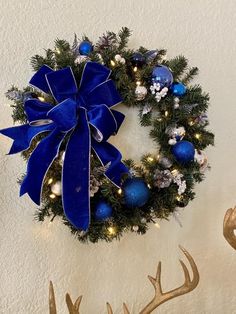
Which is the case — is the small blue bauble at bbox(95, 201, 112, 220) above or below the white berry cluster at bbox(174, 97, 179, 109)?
below

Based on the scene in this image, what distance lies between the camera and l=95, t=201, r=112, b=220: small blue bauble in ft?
2.63

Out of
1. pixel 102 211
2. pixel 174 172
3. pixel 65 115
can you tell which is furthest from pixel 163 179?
pixel 65 115

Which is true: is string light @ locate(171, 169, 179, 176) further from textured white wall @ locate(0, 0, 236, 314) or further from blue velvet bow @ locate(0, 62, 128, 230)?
textured white wall @ locate(0, 0, 236, 314)

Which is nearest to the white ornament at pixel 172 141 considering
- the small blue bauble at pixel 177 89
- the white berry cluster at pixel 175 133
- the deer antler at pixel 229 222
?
the white berry cluster at pixel 175 133

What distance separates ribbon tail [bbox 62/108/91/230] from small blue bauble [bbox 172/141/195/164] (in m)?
0.20

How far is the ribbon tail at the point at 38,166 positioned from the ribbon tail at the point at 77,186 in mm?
35

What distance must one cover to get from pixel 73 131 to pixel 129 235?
0.36 metres

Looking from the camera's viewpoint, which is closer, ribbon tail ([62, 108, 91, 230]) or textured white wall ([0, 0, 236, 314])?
ribbon tail ([62, 108, 91, 230])

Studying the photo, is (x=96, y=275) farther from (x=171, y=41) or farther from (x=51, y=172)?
(x=171, y=41)

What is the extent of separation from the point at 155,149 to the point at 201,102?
153 millimetres

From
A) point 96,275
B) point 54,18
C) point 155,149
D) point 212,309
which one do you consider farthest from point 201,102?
point 212,309

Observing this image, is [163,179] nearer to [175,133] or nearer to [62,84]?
[175,133]

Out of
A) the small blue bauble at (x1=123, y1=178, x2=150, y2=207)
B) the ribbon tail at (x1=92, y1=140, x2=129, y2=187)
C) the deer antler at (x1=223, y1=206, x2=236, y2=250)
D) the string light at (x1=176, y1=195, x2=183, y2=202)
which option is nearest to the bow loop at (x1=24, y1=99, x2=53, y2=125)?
the ribbon tail at (x1=92, y1=140, x2=129, y2=187)

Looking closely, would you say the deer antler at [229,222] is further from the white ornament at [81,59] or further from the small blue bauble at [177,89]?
the white ornament at [81,59]
